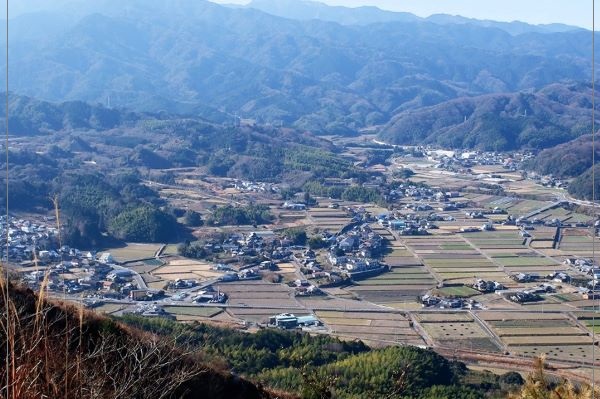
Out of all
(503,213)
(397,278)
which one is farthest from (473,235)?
(397,278)

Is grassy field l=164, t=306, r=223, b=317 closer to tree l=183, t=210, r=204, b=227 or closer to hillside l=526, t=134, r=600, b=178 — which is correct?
tree l=183, t=210, r=204, b=227

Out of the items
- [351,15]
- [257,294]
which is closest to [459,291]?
[257,294]

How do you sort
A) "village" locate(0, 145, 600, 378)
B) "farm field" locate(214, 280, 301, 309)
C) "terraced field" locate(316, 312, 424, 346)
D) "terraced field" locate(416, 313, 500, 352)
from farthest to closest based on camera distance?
"farm field" locate(214, 280, 301, 309), "village" locate(0, 145, 600, 378), "terraced field" locate(316, 312, 424, 346), "terraced field" locate(416, 313, 500, 352)

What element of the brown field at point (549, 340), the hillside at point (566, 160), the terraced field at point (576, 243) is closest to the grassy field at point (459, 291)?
the brown field at point (549, 340)

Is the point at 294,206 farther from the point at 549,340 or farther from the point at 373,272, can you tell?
the point at 549,340

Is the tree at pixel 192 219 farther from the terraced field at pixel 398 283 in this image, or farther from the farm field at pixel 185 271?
the terraced field at pixel 398 283

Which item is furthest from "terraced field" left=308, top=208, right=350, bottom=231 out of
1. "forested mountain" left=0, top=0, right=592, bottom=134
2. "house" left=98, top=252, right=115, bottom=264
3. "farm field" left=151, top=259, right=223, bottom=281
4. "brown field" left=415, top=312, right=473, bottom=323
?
"forested mountain" left=0, top=0, right=592, bottom=134
